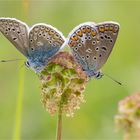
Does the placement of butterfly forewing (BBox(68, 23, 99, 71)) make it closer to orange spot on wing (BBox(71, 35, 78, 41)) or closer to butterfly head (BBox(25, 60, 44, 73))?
orange spot on wing (BBox(71, 35, 78, 41))

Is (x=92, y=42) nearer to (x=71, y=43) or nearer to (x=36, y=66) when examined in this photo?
(x=71, y=43)

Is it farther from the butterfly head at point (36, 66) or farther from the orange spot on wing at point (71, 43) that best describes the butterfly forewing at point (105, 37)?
the butterfly head at point (36, 66)

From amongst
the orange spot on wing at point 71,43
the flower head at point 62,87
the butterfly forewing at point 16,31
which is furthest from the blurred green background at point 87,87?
the flower head at point 62,87

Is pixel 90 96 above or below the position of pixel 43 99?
below

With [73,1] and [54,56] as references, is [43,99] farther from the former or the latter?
[73,1]

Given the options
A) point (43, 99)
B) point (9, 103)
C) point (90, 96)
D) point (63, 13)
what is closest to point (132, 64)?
point (90, 96)

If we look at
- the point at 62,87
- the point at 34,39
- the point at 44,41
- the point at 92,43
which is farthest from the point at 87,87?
the point at 62,87

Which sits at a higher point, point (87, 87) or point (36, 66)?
point (36, 66)
